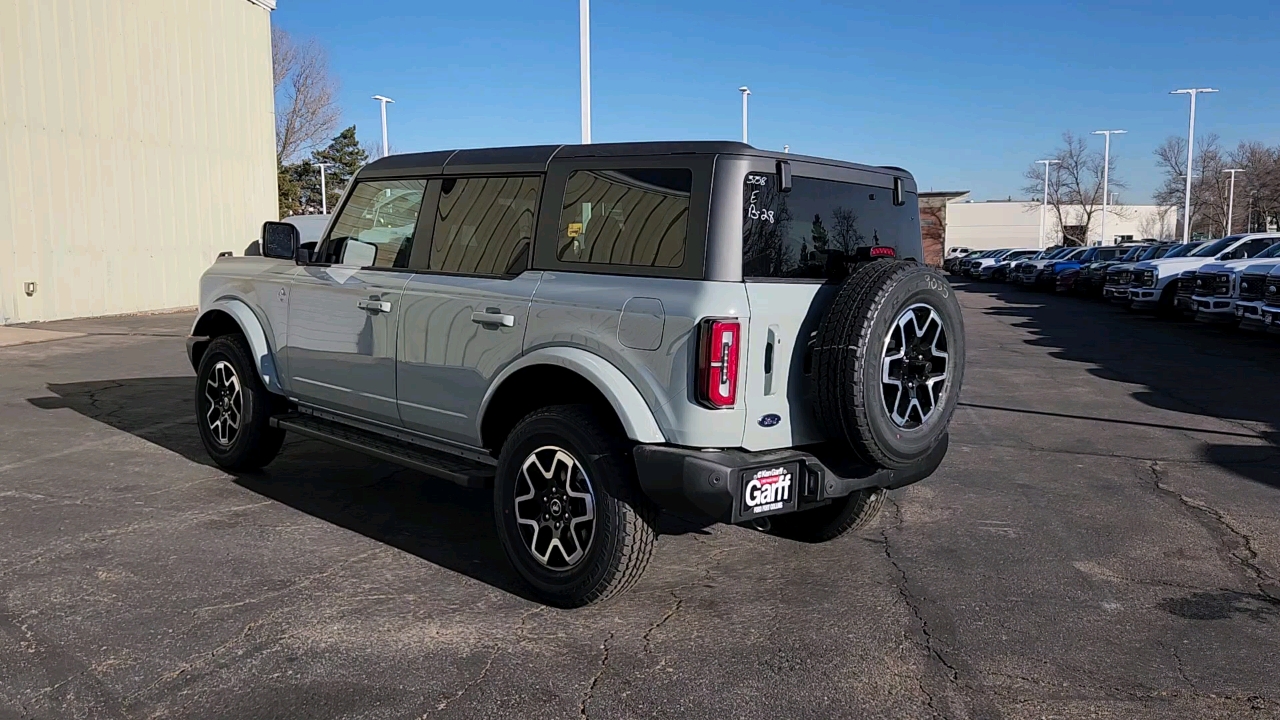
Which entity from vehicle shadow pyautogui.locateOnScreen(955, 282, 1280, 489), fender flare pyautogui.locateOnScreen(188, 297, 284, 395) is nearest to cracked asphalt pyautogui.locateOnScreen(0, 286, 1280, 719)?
vehicle shadow pyautogui.locateOnScreen(955, 282, 1280, 489)

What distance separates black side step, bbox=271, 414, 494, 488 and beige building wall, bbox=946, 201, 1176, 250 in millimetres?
91703

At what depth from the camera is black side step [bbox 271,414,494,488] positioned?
4.73 meters

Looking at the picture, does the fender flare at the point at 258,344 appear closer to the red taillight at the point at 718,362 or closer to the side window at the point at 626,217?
the side window at the point at 626,217

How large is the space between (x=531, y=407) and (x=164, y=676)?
189cm

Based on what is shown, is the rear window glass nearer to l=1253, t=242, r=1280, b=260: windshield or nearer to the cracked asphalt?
the cracked asphalt

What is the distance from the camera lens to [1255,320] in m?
15.1

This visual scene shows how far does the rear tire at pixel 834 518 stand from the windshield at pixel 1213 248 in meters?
20.1

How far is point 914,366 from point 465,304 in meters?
2.09

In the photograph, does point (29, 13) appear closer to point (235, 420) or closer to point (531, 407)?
point (235, 420)

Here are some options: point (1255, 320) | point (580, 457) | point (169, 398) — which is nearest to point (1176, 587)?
point (580, 457)

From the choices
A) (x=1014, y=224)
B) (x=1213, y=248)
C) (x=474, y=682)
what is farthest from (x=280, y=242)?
(x=1014, y=224)

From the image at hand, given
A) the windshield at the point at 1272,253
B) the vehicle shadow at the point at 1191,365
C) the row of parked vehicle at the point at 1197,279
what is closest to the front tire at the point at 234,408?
the vehicle shadow at the point at 1191,365

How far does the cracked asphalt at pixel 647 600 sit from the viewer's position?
11.5 ft

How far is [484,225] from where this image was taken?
4.96 m
